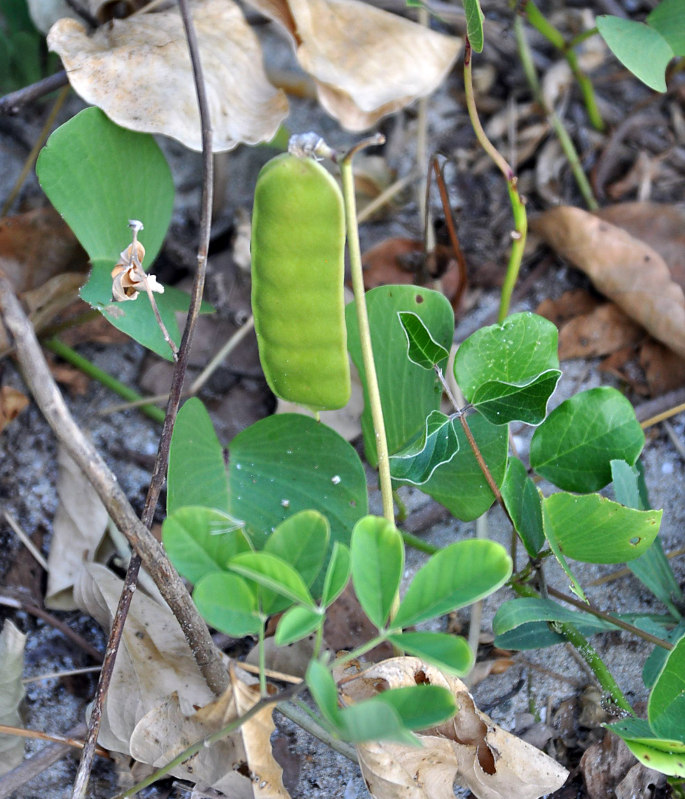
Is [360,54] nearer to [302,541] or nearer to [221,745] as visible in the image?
[302,541]

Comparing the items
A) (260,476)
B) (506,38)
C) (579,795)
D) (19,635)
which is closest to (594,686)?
(579,795)

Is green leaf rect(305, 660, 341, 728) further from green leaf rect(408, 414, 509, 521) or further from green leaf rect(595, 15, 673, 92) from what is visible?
green leaf rect(595, 15, 673, 92)

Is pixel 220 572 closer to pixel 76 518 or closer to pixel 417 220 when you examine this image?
pixel 76 518

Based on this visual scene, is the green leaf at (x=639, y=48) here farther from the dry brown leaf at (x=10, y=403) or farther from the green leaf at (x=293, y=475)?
the dry brown leaf at (x=10, y=403)

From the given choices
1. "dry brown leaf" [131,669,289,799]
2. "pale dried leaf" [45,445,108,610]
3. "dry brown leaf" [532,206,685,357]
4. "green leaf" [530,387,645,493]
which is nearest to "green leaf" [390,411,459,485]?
"green leaf" [530,387,645,493]

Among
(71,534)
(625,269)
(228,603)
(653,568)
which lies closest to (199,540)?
(228,603)

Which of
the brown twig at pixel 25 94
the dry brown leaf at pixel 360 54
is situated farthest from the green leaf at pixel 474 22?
the brown twig at pixel 25 94
